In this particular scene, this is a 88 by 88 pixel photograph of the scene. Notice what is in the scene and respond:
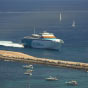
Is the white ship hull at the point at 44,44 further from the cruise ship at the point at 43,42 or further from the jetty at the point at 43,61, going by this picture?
the jetty at the point at 43,61

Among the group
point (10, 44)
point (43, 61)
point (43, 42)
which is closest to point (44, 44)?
point (43, 42)

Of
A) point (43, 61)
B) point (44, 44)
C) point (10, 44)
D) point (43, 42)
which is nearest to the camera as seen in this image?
point (43, 61)

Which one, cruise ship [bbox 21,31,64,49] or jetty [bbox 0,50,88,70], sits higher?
cruise ship [bbox 21,31,64,49]

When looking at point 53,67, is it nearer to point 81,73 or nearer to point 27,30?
point 81,73

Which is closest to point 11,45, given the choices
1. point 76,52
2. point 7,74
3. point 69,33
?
point 76,52

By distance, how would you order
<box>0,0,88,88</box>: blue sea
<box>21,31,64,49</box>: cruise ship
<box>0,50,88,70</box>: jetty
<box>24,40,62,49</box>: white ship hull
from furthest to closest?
<box>21,31,64,49</box>: cruise ship
<box>24,40,62,49</box>: white ship hull
<box>0,50,88,70</box>: jetty
<box>0,0,88,88</box>: blue sea

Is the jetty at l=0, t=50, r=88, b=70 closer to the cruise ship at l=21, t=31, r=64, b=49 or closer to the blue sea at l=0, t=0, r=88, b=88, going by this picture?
the blue sea at l=0, t=0, r=88, b=88

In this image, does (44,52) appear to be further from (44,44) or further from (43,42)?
(43,42)

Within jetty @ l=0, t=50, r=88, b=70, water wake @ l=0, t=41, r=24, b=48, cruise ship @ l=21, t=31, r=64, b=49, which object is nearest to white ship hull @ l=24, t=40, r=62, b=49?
cruise ship @ l=21, t=31, r=64, b=49
